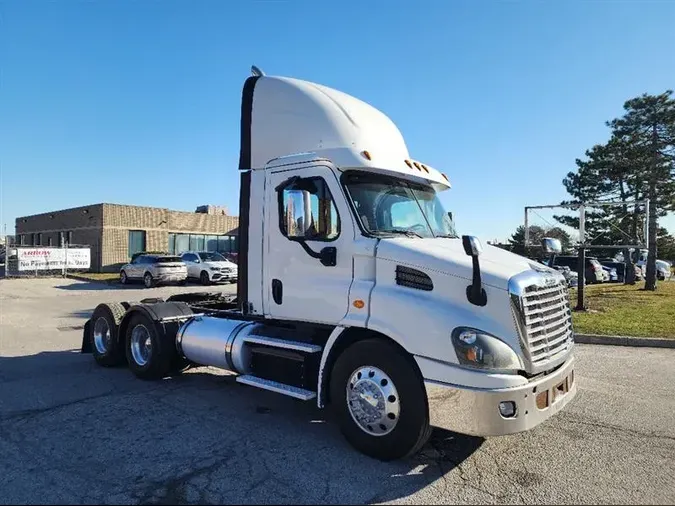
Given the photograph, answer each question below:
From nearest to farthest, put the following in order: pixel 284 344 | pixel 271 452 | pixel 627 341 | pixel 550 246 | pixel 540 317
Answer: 1. pixel 540 317
2. pixel 271 452
3. pixel 284 344
4. pixel 550 246
5. pixel 627 341

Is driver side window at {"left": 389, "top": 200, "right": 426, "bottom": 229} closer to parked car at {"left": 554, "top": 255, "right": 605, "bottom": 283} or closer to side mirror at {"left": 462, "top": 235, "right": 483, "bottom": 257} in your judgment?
side mirror at {"left": 462, "top": 235, "right": 483, "bottom": 257}

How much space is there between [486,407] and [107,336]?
6.13 metres

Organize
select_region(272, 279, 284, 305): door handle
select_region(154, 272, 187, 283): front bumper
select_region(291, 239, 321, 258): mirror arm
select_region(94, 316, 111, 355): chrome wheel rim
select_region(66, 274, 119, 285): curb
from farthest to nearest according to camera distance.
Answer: select_region(66, 274, 119, 285): curb → select_region(154, 272, 187, 283): front bumper → select_region(94, 316, 111, 355): chrome wheel rim → select_region(272, 279, 284, 305): door handle → select_region(291, 239, 321, 258): mirror arm

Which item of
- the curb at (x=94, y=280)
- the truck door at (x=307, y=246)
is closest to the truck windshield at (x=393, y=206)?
the truck door at (x=307, y=246)

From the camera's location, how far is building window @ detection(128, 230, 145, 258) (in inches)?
1582

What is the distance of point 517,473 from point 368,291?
188cm

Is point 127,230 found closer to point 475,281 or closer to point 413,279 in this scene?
point 413,279

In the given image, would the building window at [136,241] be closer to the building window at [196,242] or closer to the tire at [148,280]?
the building window at [196,242]

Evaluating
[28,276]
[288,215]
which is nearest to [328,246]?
[288,215]

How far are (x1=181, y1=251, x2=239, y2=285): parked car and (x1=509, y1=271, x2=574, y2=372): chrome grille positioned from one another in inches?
912

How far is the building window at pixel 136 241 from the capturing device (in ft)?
132

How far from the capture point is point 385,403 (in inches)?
167

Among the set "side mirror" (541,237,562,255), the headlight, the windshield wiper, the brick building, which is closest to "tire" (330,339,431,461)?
the headlight

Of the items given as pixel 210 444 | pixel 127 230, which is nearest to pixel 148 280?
pixel 127 230
